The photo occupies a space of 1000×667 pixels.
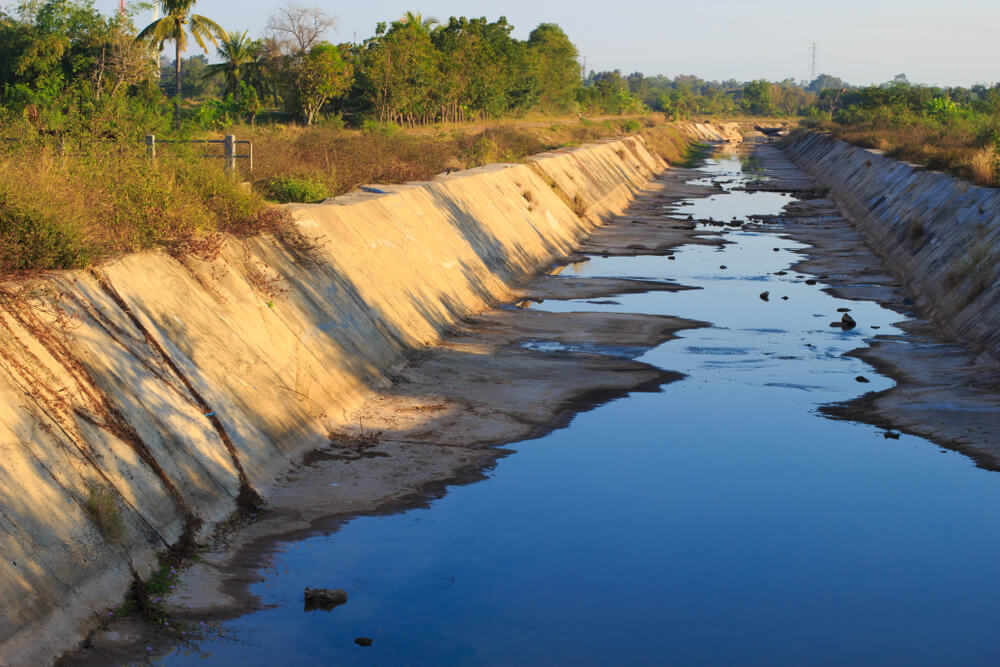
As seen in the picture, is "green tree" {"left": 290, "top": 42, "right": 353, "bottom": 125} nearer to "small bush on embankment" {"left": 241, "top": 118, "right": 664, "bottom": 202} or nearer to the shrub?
"small bush on embankment" {"left": 241, "top": 118, "right": 664, "bottom": 202}

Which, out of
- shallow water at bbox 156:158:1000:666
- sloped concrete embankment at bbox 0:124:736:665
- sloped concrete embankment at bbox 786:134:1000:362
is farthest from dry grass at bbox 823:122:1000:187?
shallow water at bbox 156:158:1000:666

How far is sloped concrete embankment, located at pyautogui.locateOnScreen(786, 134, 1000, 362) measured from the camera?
2036cm

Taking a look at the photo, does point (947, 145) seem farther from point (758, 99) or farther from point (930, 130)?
point (758, 99)

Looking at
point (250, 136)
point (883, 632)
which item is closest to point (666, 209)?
point (250, 136)

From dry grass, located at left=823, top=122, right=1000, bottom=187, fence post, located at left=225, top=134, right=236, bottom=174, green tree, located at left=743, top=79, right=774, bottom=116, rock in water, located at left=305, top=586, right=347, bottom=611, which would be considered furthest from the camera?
green tree, located at left=743, top=79, right=774, bottom=116

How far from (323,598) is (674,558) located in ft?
11.1

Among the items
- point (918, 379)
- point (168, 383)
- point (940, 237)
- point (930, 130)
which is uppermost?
point (930, 130)

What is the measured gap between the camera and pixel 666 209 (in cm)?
4928

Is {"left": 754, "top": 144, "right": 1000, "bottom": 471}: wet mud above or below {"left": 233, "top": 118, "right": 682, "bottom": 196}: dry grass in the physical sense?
below

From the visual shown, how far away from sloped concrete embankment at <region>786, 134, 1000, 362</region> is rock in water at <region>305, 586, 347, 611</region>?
12926 millimetres

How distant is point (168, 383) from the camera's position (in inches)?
447

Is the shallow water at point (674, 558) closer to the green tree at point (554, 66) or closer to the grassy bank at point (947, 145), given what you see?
the grassy bank at point (947, 145)

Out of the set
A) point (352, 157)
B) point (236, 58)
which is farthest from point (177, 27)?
point (352, 157)

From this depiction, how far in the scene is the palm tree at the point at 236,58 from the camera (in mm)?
74312
